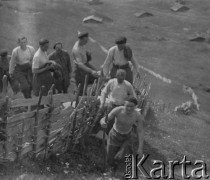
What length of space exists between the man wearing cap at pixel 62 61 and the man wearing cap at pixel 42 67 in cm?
62

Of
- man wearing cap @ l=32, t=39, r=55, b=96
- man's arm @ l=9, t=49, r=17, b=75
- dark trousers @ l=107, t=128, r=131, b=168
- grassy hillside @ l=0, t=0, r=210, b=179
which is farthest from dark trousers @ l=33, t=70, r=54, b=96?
grassy hillside @ l=0, t=0, r=210, b=179

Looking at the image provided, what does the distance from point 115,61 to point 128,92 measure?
1.92 metres

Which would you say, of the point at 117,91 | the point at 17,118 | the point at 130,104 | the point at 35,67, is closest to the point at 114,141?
the point at 130,104

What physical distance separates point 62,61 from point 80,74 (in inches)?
28.7

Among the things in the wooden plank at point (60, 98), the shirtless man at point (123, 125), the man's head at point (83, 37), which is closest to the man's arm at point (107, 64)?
the man's head at point (83, 37)

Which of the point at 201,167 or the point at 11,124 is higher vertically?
the point at 11,124

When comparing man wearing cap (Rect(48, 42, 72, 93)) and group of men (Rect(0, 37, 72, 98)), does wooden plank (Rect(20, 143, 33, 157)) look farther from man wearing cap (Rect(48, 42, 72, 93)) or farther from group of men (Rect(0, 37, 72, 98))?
man wearing cap (Rect(48, 42, 72, 93))

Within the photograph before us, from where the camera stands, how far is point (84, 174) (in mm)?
11398

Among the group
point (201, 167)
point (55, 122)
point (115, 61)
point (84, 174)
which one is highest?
point (115, 61)

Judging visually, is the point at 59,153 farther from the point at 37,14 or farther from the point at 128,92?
the point at 37,14

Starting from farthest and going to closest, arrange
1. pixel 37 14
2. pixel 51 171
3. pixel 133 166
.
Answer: pixel 37 14
pixel 133 166
pixel 51 171

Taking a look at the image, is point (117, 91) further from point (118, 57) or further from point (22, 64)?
point (22, 64)

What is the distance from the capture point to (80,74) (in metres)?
14.1

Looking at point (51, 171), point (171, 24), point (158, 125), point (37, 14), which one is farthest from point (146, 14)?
point (51, 171)
